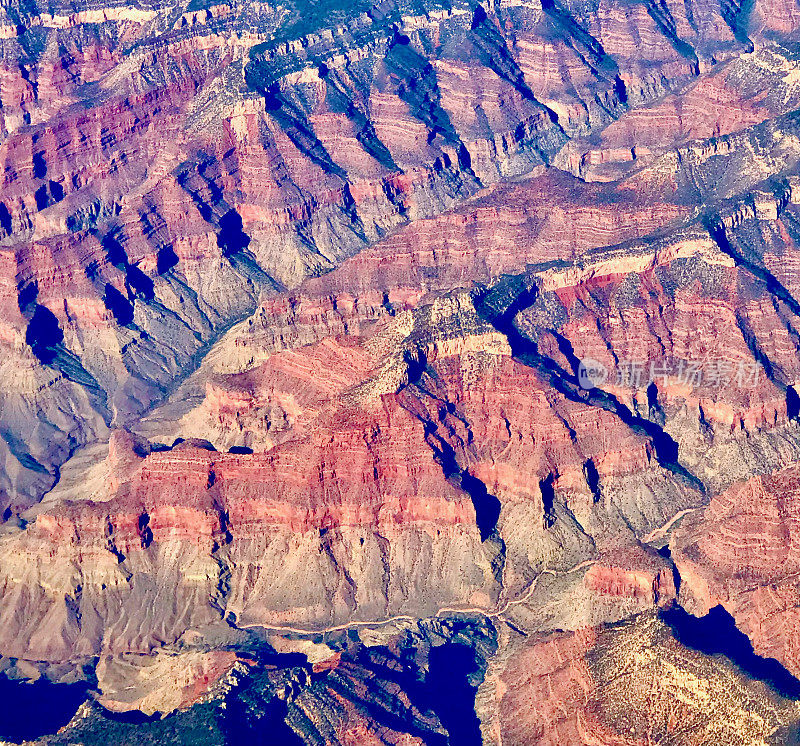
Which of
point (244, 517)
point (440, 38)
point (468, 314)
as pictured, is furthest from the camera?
point (440, 38)

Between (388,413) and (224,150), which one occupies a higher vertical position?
(224,150)

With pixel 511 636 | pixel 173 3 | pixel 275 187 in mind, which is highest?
pixel 173 3

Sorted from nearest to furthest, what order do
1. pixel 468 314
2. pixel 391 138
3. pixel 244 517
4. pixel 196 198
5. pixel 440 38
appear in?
pixel 244 517, pixel 468 314, pixel 196 198, pixel 391 138, pixel 440 38

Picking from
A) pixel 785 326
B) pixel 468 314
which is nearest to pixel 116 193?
pixel 468 314

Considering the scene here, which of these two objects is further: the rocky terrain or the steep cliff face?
the steep cliff face

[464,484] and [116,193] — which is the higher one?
[116,193]

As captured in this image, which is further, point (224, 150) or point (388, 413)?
point (224, 150)

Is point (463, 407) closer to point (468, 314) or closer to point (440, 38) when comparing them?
point (468, 314)

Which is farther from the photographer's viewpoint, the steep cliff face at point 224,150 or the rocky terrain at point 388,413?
the steep cliff face at point 224,150
